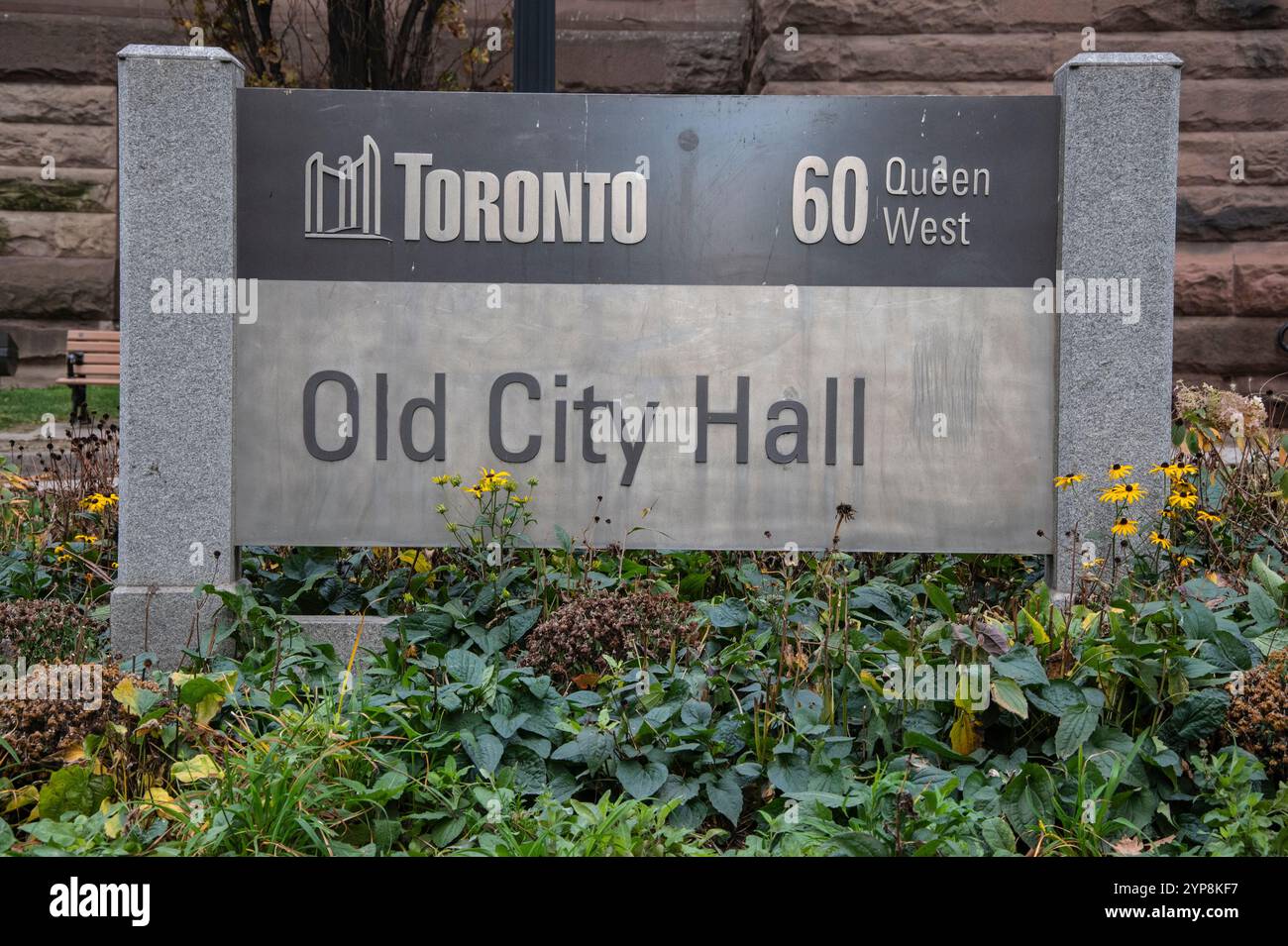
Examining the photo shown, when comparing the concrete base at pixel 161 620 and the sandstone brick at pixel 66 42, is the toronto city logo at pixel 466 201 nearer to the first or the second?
the concrete base at pixel 161 620

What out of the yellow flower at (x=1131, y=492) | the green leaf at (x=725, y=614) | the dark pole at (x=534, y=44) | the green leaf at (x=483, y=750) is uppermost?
the dark pole at (x=534, y=44)

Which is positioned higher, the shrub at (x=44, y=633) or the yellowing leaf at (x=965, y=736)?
the shrub at (x=44, y=633)

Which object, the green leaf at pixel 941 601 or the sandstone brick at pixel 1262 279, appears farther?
the sandstone brick at pixel 1262 279

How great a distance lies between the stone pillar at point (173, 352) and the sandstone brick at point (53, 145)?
24.4ft

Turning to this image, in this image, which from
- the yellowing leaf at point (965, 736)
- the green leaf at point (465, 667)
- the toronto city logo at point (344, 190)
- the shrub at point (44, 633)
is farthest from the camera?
the toronto city logo at point (344, 190)

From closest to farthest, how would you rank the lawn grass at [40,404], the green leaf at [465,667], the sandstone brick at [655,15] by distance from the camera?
the green leaf at [465,667], the lawn grass at [40,404], the sandstone brick at [655,15]

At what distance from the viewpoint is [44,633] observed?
13.8ft

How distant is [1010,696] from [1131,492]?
1394mm

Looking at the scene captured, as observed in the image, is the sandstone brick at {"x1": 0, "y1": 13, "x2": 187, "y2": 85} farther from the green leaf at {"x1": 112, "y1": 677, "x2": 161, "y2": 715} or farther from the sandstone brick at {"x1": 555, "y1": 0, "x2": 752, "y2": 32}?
the green leaf at {"x1": 112, "y1": 677, "x2": 161, "y2": 715}

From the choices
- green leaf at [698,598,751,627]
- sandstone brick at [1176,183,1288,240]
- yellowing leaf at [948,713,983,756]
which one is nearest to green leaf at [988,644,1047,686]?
yellowing leaf at [948,713,983,756]

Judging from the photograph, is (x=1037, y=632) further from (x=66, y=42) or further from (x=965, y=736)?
(x=66, y=42)

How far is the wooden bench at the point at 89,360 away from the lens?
32.6ft

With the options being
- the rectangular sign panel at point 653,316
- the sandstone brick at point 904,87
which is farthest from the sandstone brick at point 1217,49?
the rectangular sign panel at point 653,316

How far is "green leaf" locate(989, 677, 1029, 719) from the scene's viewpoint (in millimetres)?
3367
